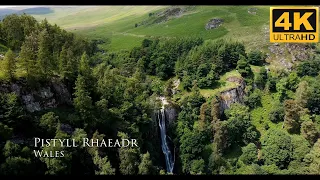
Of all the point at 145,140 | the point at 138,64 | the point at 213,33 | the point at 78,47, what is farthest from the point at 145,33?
the point at 145,140

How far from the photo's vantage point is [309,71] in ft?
157

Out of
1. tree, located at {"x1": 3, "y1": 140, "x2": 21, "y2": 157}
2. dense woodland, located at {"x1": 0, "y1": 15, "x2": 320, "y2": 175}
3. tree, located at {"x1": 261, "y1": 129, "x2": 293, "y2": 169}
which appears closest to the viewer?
tree, located at {"x1": 3, "y1": 140, "x2": 21, "y2": 157}

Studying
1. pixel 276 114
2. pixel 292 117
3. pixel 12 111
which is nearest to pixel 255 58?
pixel 276 114

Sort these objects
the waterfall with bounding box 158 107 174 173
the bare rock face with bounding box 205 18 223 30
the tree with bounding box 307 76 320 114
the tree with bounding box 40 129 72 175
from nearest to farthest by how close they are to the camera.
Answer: the tree with bounding box 40 129 72 175
the waterfall with bounding box 158 107 174 173
the tree with bounding box 307 76 320 114
the bare rock face with bounding box 205 18 223 30

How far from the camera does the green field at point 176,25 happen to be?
241 feet

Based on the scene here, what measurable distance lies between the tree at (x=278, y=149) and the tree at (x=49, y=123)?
25394mm

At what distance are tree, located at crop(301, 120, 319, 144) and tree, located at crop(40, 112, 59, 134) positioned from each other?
99.9ft

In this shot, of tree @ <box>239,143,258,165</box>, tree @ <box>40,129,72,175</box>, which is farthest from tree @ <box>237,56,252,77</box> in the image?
tree @ <box>40,129,72,175</box>

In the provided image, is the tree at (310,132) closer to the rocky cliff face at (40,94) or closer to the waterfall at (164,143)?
the waterfall at (164,143)

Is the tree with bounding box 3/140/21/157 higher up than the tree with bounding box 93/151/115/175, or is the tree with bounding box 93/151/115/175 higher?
the tree with bounding box 3/140/21/157

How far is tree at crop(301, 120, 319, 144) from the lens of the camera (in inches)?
1462

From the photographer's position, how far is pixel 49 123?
83.6 ft

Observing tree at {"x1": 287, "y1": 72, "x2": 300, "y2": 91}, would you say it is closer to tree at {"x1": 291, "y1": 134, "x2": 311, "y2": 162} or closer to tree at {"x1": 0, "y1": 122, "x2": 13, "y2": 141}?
tree at {"x1": 291, "y1": 134, "x2": 311, "y2": 162}

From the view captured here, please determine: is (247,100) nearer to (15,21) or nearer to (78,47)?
(78,47)
